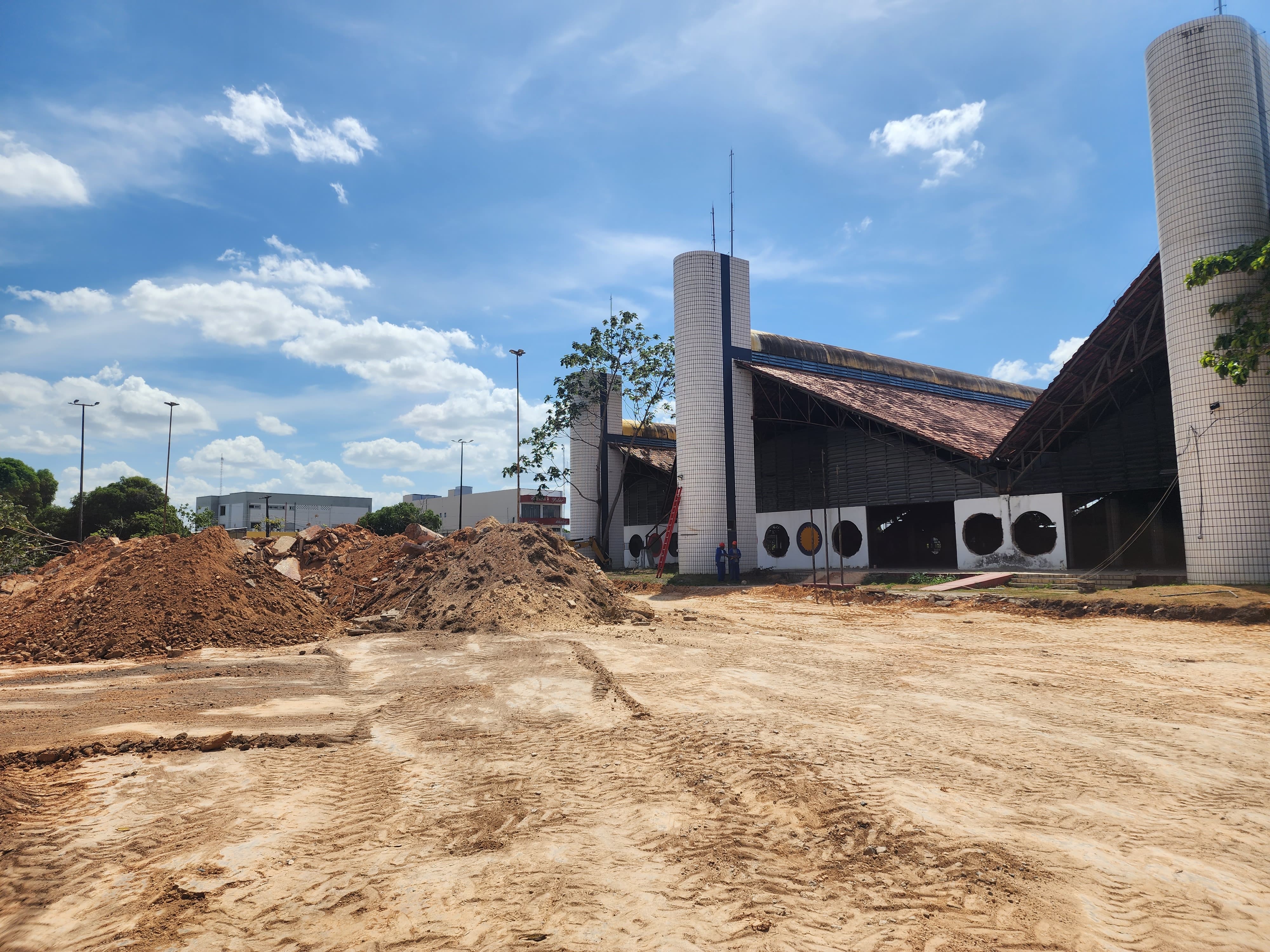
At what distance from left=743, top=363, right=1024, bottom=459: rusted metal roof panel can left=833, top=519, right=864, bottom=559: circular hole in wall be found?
15.7 ft

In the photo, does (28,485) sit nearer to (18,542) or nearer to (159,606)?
(18,542)

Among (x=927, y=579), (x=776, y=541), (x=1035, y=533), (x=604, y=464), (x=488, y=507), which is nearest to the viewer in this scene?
(x=927, y=579)

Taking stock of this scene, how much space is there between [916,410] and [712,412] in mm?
8424

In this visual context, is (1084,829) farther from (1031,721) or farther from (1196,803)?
(1031,721)

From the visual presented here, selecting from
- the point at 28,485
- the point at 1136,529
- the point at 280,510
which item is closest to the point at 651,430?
the point at 1136,529

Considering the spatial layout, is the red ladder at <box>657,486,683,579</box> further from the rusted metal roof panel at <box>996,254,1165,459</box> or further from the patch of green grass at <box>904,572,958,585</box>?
the rusted metal roof panel at <box>996,254,1165,459</box>

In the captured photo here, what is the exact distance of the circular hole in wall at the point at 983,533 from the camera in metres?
25.5

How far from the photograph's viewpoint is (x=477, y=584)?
1661 centimetres

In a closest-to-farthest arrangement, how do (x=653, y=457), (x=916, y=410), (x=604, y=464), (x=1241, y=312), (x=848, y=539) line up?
(x=1241, y=312) < (x=916, y=410) < (x=848, y=539) < (x=604, y=464) < (x=653, y=457)

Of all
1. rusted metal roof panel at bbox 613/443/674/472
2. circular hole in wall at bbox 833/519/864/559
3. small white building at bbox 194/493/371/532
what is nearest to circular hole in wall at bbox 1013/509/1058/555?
circular hole in wall at bbox 833/519/864/559

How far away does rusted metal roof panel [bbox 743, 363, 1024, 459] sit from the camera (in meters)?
25.7

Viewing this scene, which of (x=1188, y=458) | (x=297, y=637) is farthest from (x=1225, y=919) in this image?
(x=1188, y=458)

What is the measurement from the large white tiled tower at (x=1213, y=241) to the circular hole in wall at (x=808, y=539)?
564 inches

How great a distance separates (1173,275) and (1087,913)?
745 inches
